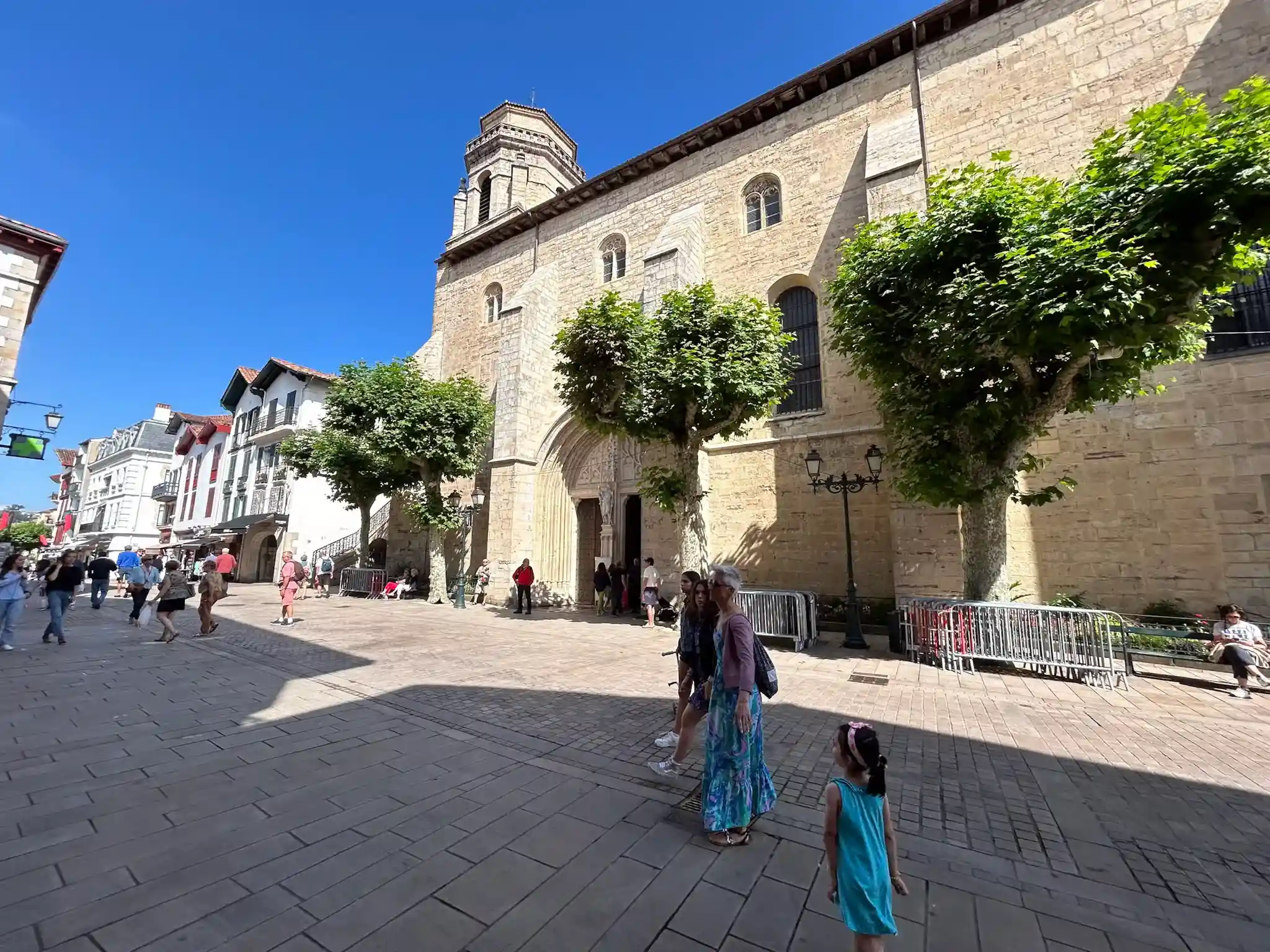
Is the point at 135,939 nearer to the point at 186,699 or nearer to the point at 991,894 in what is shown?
the point at 991,894

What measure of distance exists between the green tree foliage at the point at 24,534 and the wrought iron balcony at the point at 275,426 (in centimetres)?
3711

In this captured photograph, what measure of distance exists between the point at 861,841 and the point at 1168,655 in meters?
9.06

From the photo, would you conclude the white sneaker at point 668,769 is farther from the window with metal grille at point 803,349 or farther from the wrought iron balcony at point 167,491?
the wrought iron balcony at point 167,491

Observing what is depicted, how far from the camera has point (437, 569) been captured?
16422 mm

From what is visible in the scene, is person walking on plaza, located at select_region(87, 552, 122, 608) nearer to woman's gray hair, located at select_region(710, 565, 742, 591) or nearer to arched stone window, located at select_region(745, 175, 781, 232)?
woman's gray hair, located at select_region(710, 565, 742, 591)

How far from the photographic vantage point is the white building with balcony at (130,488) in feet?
118

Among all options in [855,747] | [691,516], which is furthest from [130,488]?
[855,747]

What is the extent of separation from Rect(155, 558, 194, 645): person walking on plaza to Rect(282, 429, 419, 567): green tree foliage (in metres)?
7.58

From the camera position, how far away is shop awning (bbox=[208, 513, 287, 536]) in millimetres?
22938

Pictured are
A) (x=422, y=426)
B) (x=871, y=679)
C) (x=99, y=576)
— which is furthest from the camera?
(x=422, y=426)

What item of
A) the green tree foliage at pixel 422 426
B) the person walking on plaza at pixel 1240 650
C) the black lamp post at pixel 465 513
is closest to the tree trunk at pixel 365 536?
the green tree foliage at pixel 422 426

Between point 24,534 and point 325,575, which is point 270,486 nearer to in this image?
point 325,575

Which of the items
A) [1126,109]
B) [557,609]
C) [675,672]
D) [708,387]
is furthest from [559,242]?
[675,672]

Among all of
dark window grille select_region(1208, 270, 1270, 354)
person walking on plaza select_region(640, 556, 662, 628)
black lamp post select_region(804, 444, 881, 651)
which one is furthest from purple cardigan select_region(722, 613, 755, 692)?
dark window grille select_region(1208, 270, 1270, 354)
